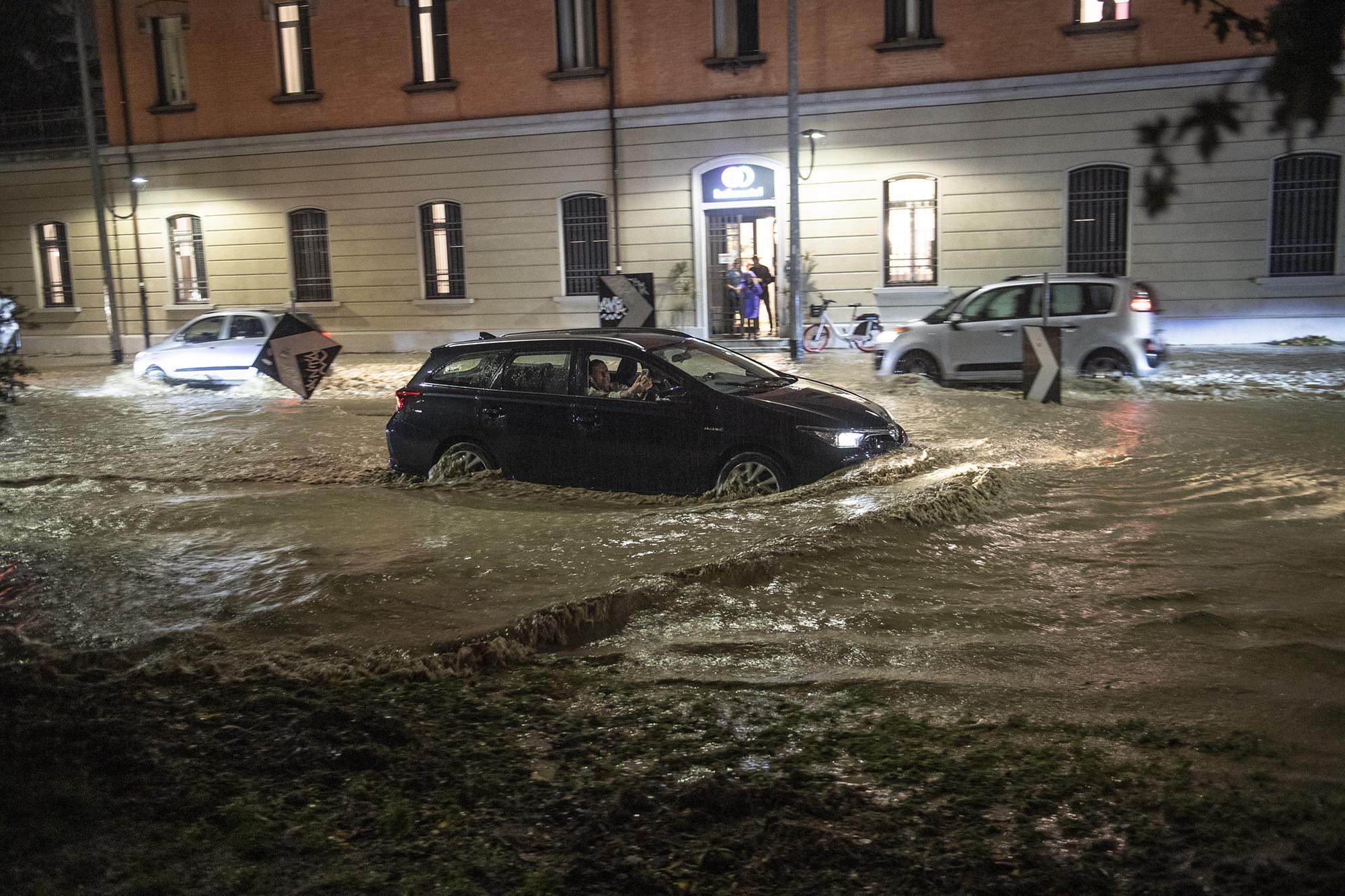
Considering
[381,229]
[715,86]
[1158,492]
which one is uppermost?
[715,86]

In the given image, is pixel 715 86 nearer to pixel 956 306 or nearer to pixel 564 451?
pixel 956 306

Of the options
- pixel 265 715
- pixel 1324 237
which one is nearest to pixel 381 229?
pixel 1324 237

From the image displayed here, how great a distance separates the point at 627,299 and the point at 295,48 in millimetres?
12578

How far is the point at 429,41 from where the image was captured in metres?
23.5

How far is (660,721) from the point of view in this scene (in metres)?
4.70

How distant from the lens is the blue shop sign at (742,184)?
70.7ft

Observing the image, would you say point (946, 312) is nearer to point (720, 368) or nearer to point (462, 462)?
point (720, 368)

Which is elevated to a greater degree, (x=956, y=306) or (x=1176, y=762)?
(x=956, y=306)

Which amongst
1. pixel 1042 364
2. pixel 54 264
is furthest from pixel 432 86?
pixel 1042 364

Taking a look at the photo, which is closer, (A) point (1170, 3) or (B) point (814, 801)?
(B) point (814, 801)

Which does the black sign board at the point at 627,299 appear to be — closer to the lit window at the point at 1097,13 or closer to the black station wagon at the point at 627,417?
the black station wagon at the point at 627,417

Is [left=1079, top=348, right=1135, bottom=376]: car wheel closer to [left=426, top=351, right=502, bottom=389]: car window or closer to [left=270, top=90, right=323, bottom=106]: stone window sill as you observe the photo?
[left=426, top=351, right=502, bottom=389]: car window

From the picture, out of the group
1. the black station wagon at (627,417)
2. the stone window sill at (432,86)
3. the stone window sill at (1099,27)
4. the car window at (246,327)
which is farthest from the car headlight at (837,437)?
the stone window sill at (432,86)

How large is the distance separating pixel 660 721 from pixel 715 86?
61.3ft
